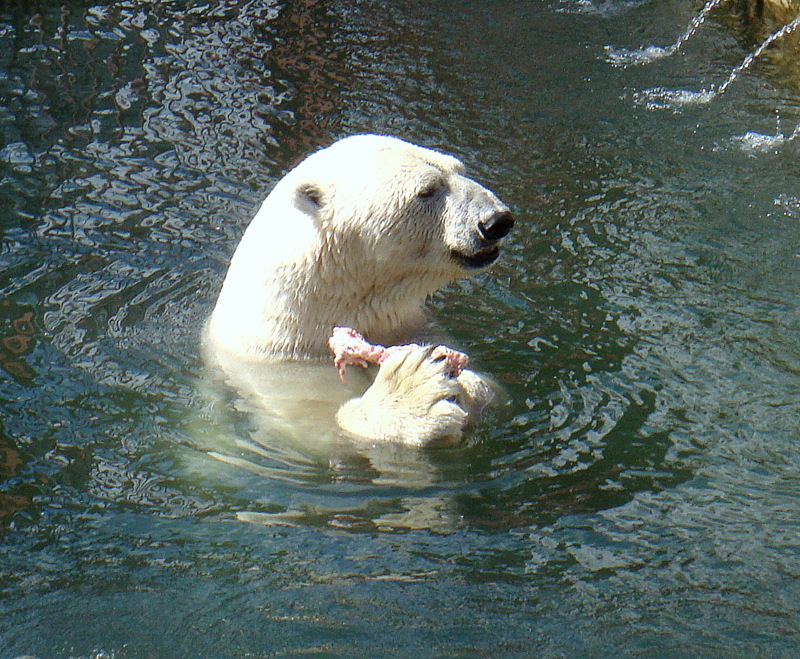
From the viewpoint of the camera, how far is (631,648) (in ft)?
8.36

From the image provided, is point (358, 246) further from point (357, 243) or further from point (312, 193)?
point (312, 193)

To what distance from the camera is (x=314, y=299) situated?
399cm

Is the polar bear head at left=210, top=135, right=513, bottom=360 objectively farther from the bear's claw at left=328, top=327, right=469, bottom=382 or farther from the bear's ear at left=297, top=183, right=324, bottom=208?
the bear's claw at left=328, top=327, right=469, bottom=382

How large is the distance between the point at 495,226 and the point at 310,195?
69 cm

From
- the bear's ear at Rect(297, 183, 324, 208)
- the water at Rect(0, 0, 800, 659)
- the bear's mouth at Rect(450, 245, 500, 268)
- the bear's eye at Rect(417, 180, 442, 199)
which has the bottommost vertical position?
the water at Rect(0, 0, 800, 659)

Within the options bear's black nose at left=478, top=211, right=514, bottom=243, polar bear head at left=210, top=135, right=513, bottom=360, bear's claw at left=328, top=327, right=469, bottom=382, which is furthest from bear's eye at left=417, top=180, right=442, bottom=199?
bear's claw at left=328, top=327, right=469, bottom=382

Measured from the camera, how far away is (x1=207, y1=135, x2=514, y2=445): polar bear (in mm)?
3896

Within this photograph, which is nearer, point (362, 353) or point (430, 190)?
point (362, 353)

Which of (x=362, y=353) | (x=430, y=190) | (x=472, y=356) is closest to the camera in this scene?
(x=362, y=353)

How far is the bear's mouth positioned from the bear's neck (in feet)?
0.47

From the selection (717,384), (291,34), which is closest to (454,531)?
(717,384)

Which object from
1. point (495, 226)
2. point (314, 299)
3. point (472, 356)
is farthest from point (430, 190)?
point (472, 356)

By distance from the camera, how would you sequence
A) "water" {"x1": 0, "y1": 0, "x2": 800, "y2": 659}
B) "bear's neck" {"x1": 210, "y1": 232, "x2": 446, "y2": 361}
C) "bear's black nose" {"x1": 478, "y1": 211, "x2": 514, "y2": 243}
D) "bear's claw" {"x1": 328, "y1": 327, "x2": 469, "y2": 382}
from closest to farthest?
"water" {"x1": 0, "y1": 0, "x2": 800, "y2": 659}, "bear's claw" {"x1": 328, "y1": 327, "x2": 469, "y2": 382}, "bear's black nose" {"x1": 478, "y1": 211, "x2": 514, "y2": 243}, "bear's neck" {"x1": 210, "y1": 232, "x2": 446, "y2": 361}

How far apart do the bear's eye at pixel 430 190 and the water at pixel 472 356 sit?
77 centimetres
